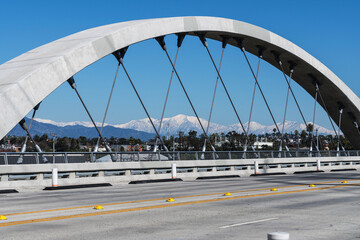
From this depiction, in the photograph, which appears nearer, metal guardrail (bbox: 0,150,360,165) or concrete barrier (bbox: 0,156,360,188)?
concrete barrier (bbox: 0,156,360,188)

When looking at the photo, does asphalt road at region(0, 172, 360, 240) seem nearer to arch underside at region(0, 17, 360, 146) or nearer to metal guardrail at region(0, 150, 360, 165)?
metal guardrail at region(0, 150, 360, 165)

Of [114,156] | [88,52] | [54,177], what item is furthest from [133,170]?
[88,52]

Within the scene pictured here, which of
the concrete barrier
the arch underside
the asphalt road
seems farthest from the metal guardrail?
the asphalt road

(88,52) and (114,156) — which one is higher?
(88,52)

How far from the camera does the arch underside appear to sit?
71.4 feet

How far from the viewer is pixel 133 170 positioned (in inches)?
1011

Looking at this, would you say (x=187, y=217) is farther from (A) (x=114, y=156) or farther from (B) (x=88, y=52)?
(B) (x=88, y=52)

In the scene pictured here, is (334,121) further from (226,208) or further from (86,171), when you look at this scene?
(226,208)

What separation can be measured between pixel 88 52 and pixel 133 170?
18.4 ft

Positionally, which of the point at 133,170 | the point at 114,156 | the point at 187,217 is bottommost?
the point at 187,217

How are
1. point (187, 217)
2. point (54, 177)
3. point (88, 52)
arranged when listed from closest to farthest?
1. point (187, 217)
2. point (54, 177)
3. point (88, 52)

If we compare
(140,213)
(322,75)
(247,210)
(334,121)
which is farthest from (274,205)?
(334,121)

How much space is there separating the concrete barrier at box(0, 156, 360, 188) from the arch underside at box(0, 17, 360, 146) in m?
1.75

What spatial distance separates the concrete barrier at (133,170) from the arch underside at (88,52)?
1750 millimetres
